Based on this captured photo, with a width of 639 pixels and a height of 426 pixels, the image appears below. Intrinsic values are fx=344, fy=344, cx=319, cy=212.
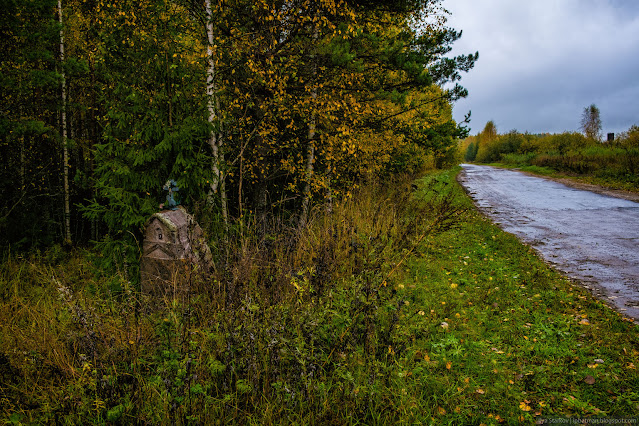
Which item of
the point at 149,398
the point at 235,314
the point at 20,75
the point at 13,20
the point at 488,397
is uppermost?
the point at 13,20

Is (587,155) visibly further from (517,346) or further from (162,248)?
(162,248)

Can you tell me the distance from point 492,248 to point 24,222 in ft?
41.2

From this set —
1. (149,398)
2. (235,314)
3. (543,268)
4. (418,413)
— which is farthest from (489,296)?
(149,398)

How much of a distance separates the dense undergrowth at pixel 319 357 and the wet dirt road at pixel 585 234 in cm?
83

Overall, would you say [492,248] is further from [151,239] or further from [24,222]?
[24,222]

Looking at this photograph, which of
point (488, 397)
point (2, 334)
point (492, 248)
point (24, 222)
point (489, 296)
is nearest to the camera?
point (488, 397)

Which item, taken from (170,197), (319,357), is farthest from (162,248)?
(319,357)

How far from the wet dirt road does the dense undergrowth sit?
825mm

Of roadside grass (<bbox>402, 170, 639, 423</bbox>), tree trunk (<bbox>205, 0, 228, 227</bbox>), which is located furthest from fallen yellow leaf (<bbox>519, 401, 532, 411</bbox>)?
tree trunk (<bbox>205, 0, 228, 227</bbox>)

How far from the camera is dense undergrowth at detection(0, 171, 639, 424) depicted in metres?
2.43

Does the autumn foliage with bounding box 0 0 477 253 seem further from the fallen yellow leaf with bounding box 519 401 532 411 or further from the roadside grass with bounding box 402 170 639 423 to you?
the fallen yellow leaf with bounding box 519 401 532 411

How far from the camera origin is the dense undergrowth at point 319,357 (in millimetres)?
2432

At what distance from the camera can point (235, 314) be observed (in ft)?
9.86

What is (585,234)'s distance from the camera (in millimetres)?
7863
